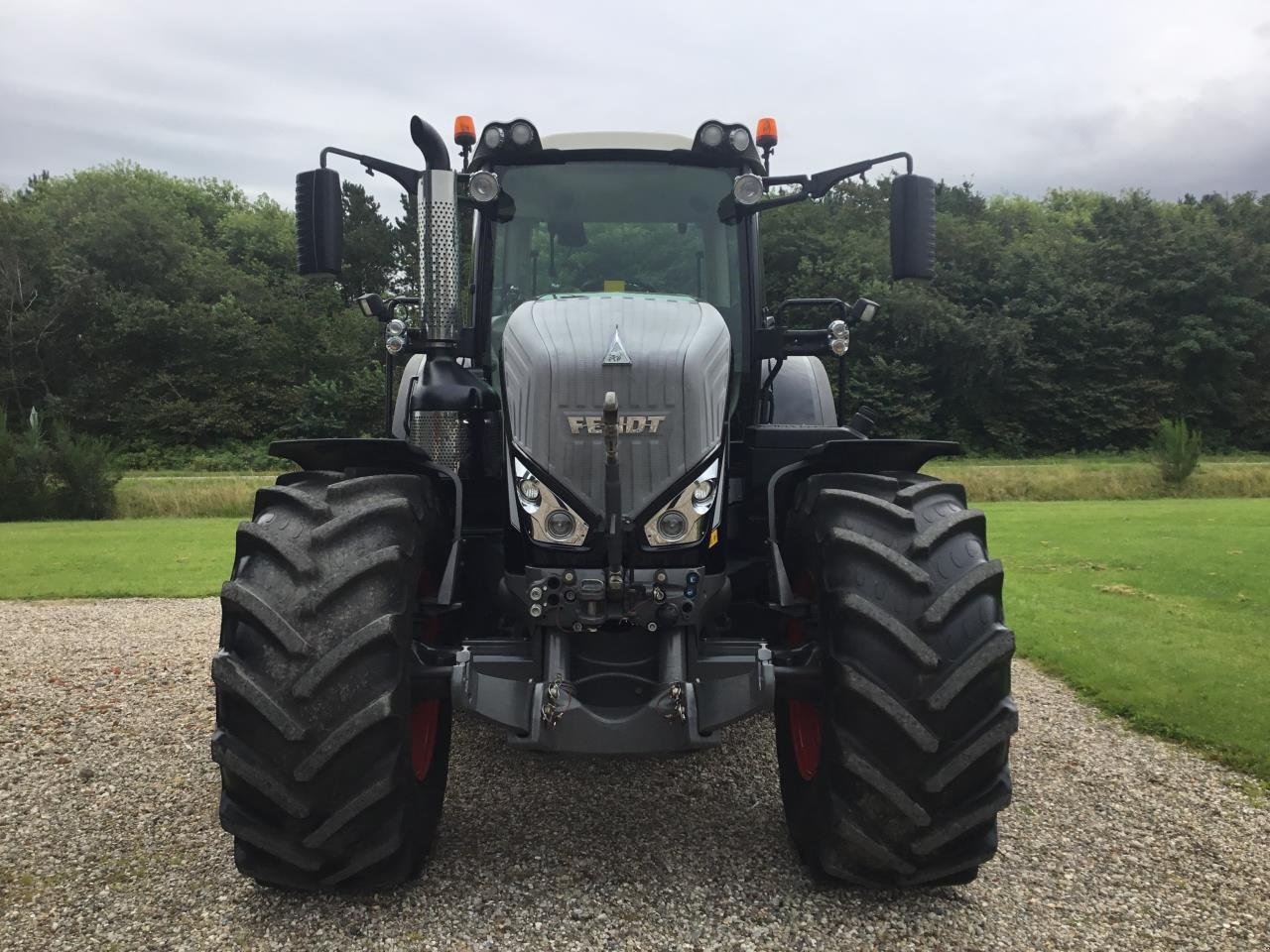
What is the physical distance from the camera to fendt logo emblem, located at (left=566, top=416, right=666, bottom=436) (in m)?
3.24

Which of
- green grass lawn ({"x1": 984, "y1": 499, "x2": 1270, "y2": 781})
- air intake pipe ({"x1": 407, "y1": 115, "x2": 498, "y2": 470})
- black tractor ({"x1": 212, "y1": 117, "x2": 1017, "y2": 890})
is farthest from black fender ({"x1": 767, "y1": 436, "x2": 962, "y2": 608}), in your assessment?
green grass lawn ({"x1": 984, "y1": 499, "x2": 1270, "y2": 781})

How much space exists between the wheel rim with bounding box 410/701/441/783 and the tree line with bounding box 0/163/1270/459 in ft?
111

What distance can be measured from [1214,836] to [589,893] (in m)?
2.50

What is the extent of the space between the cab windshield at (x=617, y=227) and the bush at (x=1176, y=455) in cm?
2277

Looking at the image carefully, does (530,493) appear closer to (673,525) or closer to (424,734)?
(673,525)

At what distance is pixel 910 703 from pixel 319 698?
1749 mm

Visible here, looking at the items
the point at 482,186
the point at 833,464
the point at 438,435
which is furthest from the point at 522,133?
the point at 833,464

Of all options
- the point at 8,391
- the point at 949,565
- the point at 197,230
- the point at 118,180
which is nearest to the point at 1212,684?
the point at 949,565

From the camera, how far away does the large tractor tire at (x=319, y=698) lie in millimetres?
2848

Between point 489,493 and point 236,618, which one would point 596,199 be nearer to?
point 489,493

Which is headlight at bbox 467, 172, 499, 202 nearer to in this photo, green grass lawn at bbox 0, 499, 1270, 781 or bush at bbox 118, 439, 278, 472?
green grass lawn at bbox 0, 499, 1270, 781

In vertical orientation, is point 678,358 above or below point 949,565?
above

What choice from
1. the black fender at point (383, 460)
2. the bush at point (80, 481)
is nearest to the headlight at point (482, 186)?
the black fender at point (383, 460)

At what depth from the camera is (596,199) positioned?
14.0 feet
